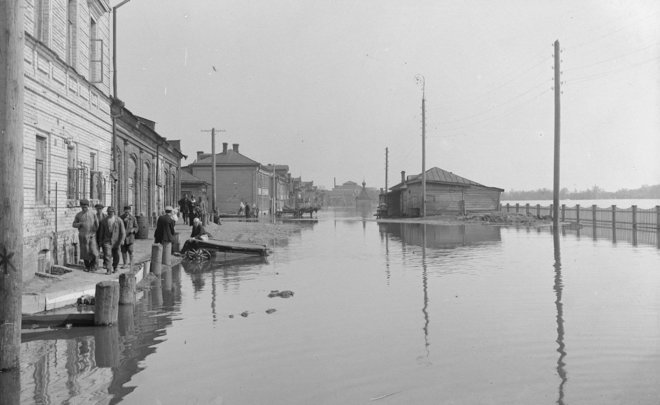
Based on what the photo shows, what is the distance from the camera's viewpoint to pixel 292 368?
253 inches

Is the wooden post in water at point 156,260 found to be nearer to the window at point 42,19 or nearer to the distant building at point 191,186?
the window at point 42,19

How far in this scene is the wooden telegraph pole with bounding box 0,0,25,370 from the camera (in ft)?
20.3

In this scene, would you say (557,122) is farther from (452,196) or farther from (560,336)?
(560,336)

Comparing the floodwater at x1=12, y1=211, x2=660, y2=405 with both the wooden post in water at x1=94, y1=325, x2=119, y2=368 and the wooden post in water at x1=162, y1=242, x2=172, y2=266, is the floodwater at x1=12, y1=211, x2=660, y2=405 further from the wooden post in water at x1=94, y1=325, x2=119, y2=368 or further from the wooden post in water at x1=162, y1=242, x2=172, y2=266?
the wooden post in water at x1=162, y1=242, x2=172, y2=266

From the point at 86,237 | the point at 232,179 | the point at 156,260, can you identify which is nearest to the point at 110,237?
the point at 86,237

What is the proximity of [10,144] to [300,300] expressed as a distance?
573 centimetres

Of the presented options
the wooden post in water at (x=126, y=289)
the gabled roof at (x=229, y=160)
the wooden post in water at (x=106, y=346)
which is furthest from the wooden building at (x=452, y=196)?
the wooden post in water at (x=106, y=346)

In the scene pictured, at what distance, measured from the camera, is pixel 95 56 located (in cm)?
1742

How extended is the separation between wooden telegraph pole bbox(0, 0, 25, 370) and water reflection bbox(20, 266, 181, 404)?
0.44 m

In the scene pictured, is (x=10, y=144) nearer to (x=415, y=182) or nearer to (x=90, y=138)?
(x=90, y=138)

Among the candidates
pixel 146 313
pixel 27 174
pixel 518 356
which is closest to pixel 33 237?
pixel 27 174

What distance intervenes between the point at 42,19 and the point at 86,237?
4865mm

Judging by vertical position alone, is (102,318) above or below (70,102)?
below

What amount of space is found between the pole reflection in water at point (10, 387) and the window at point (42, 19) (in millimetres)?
8825
